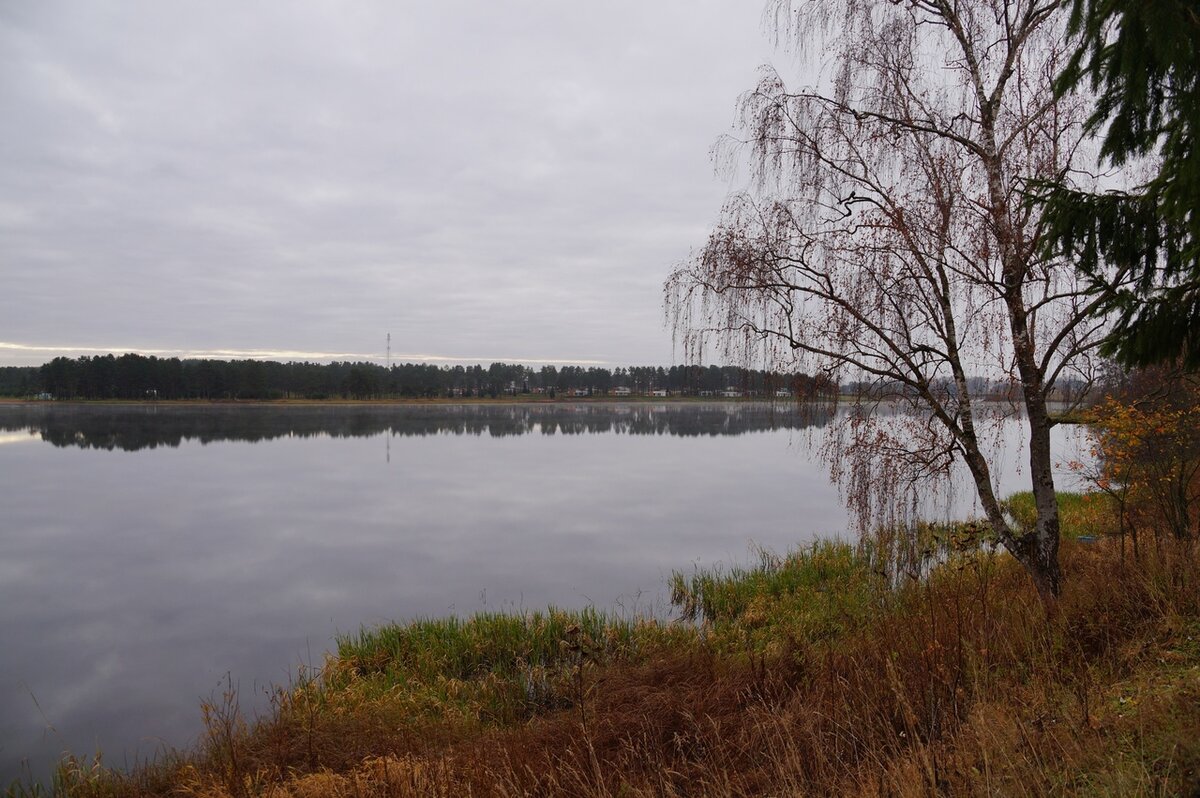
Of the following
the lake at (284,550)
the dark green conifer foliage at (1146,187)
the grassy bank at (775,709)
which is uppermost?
the dark green conifer foliage at (1146,187)

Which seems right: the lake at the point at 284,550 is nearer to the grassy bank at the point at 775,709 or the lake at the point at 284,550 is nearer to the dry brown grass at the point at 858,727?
the grassy bank at the point at 775,709

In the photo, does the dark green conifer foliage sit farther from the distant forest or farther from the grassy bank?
the distant forest

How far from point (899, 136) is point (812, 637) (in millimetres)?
7318

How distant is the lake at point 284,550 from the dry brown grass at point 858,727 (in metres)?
2.76

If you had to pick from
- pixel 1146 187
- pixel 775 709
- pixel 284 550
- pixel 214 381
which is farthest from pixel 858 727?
pixel 214 381

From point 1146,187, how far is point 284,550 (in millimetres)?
21205

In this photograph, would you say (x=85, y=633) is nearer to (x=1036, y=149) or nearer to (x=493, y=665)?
(x=493, y=665)

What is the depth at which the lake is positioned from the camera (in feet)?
34.7

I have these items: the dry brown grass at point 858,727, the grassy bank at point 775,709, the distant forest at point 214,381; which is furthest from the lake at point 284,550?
the distant forest at point 214,381

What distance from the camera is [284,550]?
19844mm

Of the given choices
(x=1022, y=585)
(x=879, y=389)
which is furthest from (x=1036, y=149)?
(x=1022, y=585)

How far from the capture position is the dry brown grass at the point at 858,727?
362cm

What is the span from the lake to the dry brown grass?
2.76 m

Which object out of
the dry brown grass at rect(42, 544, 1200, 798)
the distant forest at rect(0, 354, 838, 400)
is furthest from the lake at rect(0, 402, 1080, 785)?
the distant forest at rect(0, 354, 838, 400)
